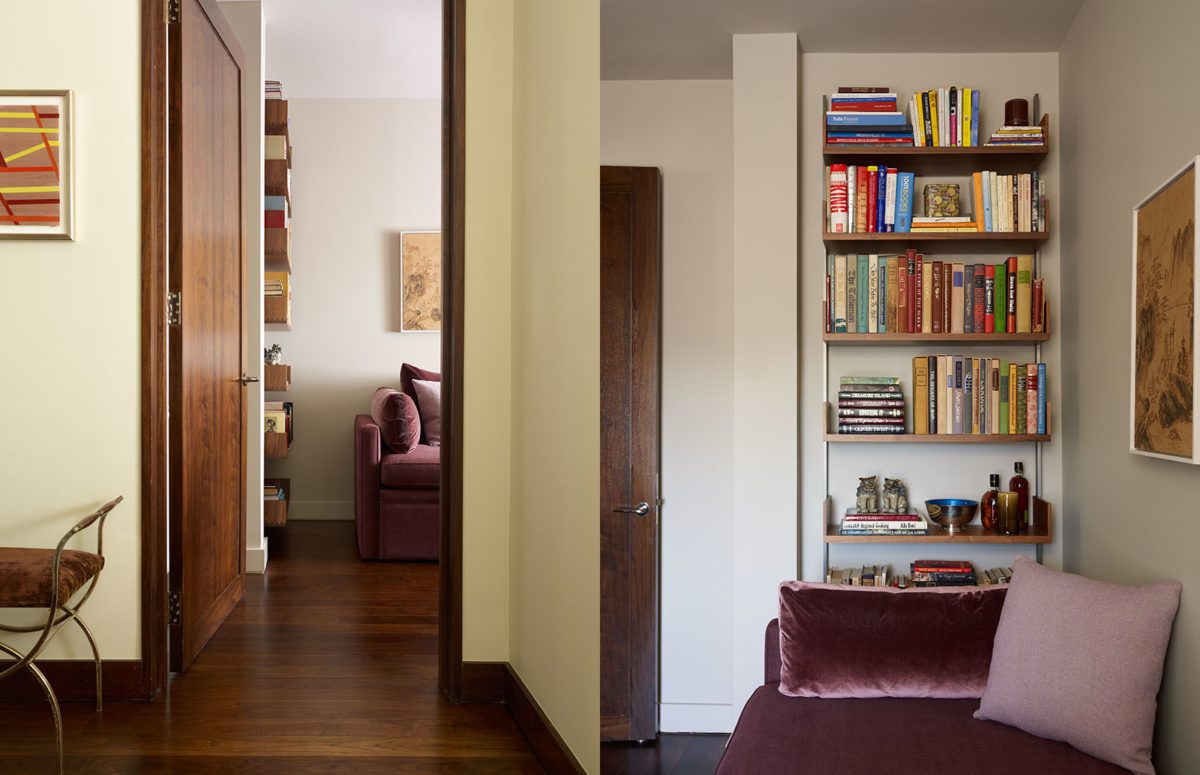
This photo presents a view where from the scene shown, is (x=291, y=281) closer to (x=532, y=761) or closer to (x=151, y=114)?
(x=151, y=114)

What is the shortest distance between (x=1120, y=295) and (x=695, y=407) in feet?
4.71

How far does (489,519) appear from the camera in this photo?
2.87m

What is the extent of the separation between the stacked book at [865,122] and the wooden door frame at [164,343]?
1.21 meters

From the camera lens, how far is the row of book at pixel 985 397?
9.93 feet

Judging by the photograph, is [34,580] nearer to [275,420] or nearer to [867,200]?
[867,200]

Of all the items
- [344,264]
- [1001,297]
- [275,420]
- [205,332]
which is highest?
[344,264]

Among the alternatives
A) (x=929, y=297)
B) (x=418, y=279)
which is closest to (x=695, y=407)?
(x=929, y=297)

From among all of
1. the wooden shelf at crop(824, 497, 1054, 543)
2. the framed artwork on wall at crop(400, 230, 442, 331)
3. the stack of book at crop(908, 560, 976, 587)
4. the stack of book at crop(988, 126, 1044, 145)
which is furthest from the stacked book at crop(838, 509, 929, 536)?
the framed artwork on wall at crop(400, 230, 442, 331)

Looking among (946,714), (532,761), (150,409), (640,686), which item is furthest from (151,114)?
(946,714)

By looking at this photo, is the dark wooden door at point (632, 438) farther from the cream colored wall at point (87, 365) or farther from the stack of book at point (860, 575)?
the cream colored wall at point (87, 365)

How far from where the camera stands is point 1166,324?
85.4 inches

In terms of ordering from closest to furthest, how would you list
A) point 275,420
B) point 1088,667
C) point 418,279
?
point 1088,667, point 275,420, point 418,279

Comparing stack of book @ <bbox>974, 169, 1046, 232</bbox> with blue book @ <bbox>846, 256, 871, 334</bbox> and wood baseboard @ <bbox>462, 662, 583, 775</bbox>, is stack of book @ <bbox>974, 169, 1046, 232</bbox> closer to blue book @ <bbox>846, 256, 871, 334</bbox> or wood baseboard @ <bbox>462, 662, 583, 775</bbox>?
blue book @ <bbox>846, 256, 871, 334</bbox>

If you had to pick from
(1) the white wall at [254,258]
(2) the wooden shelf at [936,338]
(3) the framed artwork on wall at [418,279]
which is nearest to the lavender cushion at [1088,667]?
(2) the wooden shelf at [936,338]
